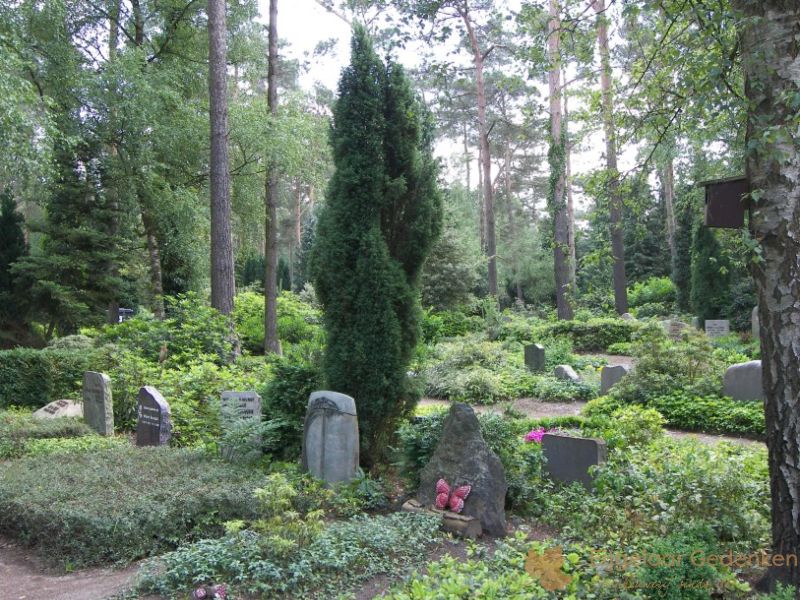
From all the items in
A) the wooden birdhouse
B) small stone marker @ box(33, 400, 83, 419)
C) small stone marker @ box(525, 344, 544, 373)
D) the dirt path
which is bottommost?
the dirt path

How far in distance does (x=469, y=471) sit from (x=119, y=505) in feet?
9.83

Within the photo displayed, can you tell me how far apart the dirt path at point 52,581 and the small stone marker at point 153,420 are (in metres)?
2.86

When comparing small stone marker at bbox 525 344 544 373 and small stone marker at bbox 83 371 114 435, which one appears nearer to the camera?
small stone marker at bbox 83 371 114 435


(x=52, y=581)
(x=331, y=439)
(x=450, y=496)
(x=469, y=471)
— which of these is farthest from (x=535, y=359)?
(x=52, y=581)

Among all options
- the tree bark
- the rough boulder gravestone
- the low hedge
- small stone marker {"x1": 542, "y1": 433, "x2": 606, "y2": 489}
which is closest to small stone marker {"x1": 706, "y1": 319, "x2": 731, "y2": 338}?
the tree bark

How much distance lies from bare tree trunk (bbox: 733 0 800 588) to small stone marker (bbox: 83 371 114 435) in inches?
339

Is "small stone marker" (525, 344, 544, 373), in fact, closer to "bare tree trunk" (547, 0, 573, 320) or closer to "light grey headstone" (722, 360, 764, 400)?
"light grey headstone" (722, 360, 764, 400)

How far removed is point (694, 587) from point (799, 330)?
161 cm

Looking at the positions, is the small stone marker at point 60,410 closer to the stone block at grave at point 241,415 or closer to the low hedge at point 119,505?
the low hedge at point 119,505

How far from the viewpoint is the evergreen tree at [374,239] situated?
6840 millimetres

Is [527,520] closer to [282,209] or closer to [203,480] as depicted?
[203,480]

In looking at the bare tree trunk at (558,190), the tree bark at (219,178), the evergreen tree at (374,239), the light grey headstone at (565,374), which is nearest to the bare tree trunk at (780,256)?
the evergreen tree at (374,239)

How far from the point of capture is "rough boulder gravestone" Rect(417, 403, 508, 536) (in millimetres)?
5348

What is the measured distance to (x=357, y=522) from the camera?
17.1ft
